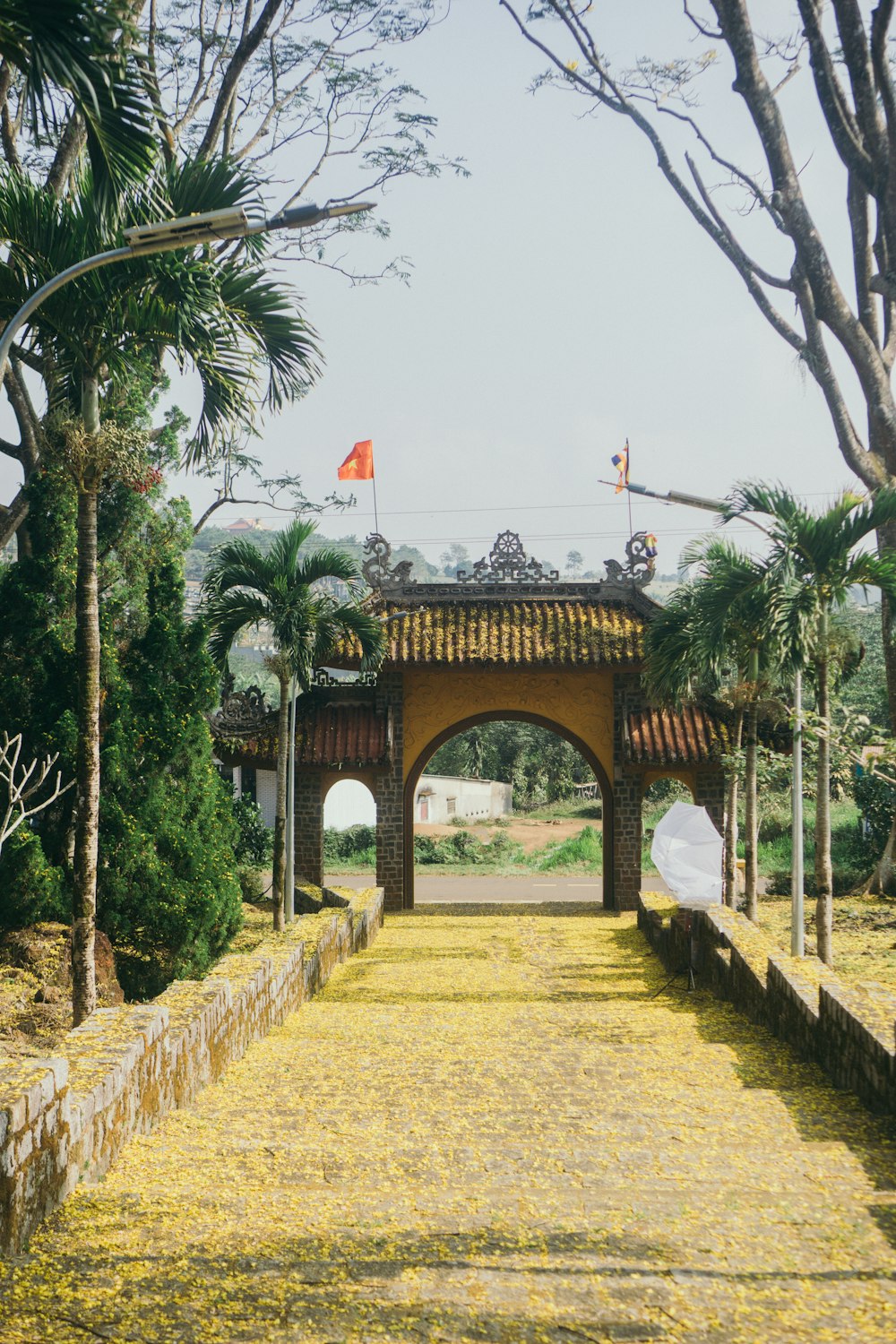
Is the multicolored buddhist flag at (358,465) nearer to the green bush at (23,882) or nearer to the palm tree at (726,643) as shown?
the palm tree at (726,643)

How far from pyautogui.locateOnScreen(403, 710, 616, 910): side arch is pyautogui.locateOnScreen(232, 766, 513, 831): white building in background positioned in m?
12.6

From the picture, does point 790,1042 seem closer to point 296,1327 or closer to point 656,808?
point 296,1327

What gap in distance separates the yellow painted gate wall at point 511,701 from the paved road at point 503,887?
5333mm

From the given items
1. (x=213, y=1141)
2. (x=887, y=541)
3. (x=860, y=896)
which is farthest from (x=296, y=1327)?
(x=860, y=896)

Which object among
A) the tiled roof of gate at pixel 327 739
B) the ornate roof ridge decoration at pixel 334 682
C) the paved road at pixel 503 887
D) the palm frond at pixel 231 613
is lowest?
the paved road at pixel 503 887

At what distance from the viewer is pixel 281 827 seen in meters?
17.2

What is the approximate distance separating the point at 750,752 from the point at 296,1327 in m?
13.4

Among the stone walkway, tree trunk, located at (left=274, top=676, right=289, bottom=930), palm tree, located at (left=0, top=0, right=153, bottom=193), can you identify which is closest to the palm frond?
tree trunk, located at (left=274, top=676, right=289, bottom=930)

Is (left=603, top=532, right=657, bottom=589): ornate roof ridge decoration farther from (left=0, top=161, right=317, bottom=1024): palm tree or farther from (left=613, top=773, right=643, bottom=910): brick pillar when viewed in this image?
(left=0, top=161, right=317, bottom=1024): palm tree

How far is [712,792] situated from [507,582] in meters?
5.30

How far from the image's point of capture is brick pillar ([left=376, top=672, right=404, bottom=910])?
22.4m

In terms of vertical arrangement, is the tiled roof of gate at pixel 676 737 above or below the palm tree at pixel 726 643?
below

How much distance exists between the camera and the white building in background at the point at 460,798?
41.3 m

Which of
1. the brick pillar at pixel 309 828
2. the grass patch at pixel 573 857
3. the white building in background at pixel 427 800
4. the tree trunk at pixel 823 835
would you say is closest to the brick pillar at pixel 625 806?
the brick pillar at pixel 309 828
